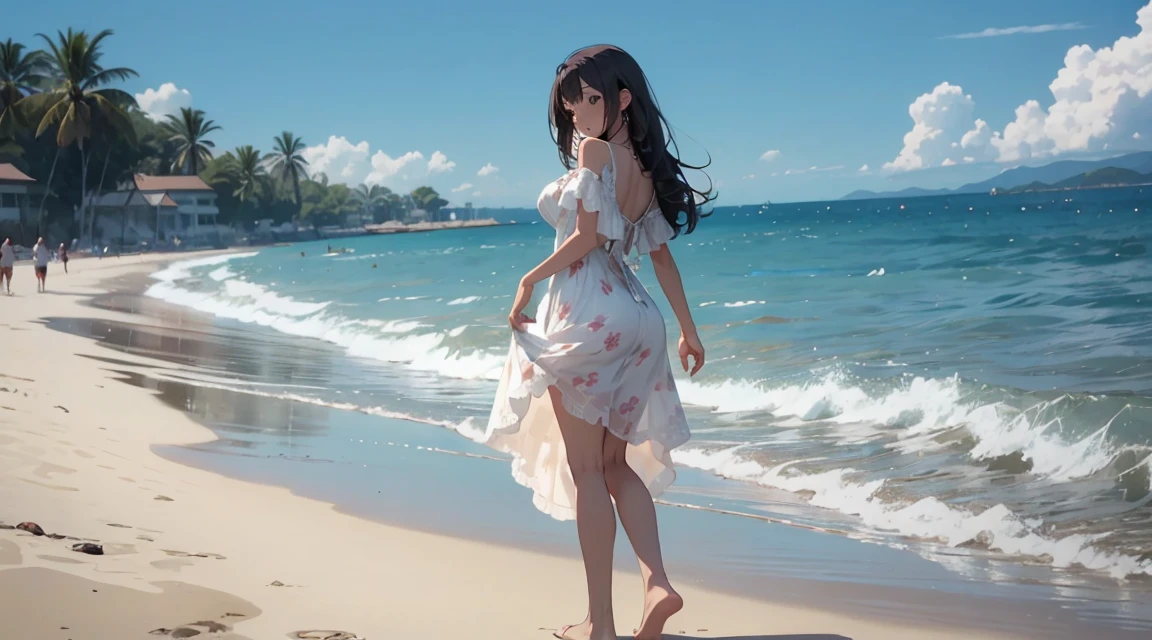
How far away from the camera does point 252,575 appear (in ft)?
10.1

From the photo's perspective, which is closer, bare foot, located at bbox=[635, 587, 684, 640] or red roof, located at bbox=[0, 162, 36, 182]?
bare foot, located at bbox=[635, 587, 684, 640]

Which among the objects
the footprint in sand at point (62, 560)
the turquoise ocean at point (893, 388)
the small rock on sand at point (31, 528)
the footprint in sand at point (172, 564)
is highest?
the small rock on sand at point (31, 528)

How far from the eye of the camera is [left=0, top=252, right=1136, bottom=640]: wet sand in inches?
108

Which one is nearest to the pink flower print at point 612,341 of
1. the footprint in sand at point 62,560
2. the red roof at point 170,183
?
the footprint in sand at point 62,560

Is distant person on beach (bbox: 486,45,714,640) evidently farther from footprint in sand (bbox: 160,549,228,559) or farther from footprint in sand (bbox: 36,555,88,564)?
footprint in sand (bbox: 36,555,88,564)

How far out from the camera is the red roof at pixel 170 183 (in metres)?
62.0

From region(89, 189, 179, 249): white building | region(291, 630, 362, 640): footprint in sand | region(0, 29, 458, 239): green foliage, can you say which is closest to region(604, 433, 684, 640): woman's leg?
region(291, 630, 362, 640): footprint in sand

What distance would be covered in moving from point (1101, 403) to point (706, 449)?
7.21ft

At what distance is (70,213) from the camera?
50156 mm

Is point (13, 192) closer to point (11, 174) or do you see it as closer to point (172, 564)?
point (11, 174)

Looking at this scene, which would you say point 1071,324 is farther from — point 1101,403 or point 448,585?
point 448,585

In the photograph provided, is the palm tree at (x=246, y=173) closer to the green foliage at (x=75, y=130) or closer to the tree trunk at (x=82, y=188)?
the green foliage at (x=75, y=130)

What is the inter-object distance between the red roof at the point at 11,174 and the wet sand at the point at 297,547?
4424 cm

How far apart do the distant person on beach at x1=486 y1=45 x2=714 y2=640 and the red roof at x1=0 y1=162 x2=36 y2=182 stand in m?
48.9
